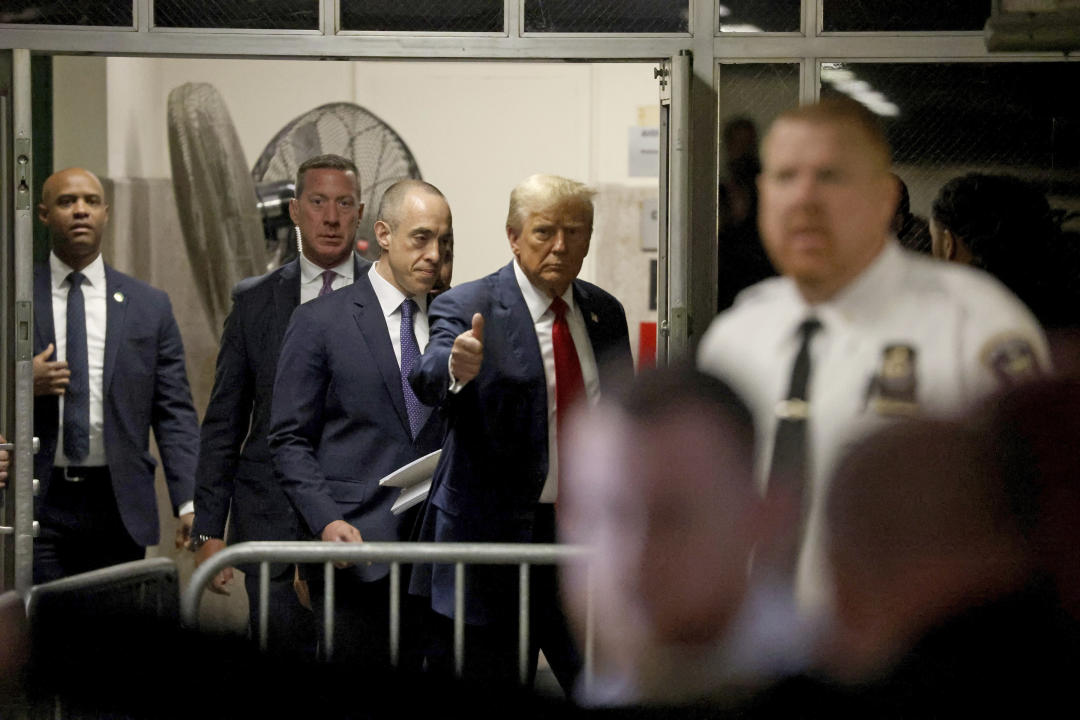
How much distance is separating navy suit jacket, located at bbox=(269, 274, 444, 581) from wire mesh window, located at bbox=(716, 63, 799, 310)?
93cm

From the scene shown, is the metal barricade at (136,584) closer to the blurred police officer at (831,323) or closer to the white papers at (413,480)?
the white papers at (413,480)

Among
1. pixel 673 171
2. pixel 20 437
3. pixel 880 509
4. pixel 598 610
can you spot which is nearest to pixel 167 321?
pixel 20 437

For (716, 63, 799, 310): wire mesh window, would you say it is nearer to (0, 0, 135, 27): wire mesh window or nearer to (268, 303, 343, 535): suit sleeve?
(268, 303, 343, 535): suit sleeve

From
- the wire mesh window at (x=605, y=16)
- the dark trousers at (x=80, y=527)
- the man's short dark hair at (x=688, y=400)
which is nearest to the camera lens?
the man's short dark hair at (x=688, y=400)

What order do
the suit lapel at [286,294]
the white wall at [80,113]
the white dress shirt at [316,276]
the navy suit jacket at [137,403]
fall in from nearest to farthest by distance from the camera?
the navy suit jacket at [137,403], the suit lapel at [286,294], the white dress shirt at [316,276], the white wall at [80,113]

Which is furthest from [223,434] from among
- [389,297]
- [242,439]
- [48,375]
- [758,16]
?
[758,16]

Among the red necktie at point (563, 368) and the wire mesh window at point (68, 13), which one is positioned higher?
the wire mesh window at point (68, 13)

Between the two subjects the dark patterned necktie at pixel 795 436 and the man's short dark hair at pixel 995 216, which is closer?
the dark patterned necktie at pixel 795 436

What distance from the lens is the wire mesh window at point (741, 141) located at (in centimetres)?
391

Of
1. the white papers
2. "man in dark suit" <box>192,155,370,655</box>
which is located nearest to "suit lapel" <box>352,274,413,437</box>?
the white papers

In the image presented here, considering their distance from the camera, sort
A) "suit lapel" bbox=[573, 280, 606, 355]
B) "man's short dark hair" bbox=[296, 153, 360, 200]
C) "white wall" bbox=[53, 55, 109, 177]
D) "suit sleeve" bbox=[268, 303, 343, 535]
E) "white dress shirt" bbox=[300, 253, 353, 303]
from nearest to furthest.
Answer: "suit lapel" bbox=[573, 280, 606, 355]
"suit sleeve" bbox=[268, 303, 343, 535]
"white dress shirt" bbox=[300, 253, 353, 303]
"man's short dark hair" bbox=[296, 153, 360, 200]
"white wall" bbox=[53, 55, 109, 177]

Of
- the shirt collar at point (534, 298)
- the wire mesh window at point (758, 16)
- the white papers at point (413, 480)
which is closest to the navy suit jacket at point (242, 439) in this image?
the white papers at point (413, 480)

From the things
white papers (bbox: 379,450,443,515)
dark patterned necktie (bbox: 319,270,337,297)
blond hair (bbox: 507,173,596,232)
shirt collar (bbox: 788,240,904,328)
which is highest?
blond hair (bbox: 507,173,596,232)

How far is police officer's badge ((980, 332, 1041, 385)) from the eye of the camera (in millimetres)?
1561
